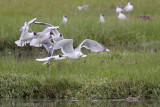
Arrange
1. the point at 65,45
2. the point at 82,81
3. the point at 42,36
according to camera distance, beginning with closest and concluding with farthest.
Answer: the point at 82,81 → the point at 65,45 → the point at 42,36

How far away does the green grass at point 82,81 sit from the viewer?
7551mm

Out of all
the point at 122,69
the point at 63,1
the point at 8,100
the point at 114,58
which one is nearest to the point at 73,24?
the point at 114,58

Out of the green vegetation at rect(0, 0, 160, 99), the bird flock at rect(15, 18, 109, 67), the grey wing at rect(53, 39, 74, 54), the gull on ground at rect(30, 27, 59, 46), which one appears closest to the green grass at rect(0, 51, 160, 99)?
the green vegetation at rect(0, 0, 160, 99)

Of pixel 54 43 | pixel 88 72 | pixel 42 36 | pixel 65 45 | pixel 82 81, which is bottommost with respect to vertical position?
pixel 82 81

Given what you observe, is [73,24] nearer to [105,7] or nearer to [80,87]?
[80,87]

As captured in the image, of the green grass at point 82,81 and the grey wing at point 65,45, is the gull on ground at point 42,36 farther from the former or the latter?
the grey wing at point 65,45

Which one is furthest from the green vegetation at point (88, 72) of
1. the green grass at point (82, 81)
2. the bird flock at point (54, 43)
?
the bird flock at point (54, 43)

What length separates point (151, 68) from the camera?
8.41 metres

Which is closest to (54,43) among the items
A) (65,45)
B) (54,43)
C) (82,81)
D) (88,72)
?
(54,43)

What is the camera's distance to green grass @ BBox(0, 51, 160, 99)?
755 centimetres

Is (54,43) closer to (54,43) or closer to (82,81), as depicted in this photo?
(54,43)

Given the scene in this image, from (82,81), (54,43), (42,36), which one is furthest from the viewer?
(42,36)

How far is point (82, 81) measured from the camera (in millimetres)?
7879

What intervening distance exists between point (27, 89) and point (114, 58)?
2.79 m
